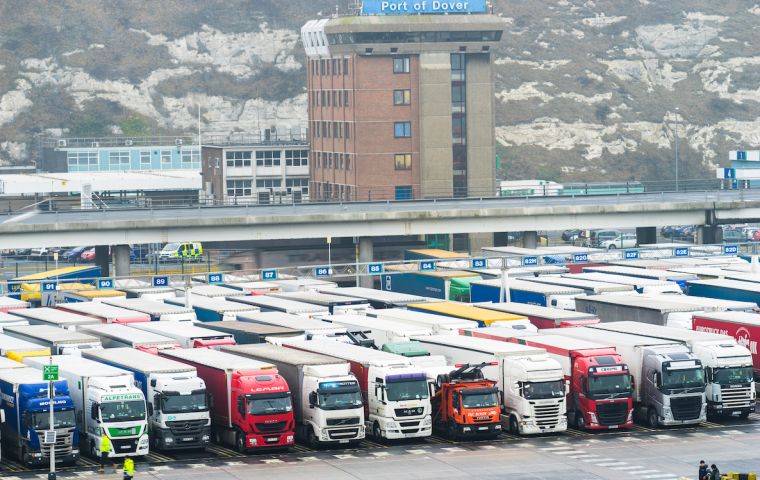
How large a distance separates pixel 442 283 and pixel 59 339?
32.2m

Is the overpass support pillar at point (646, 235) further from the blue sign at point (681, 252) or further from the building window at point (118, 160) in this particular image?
the building window at point (118, 160)

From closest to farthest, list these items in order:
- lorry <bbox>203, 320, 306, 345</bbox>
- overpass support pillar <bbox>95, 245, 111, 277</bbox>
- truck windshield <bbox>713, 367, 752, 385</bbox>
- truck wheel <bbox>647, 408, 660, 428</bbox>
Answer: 1. truck wheel <bbox>647, 408, 660, 428</bbox>
2. truck windshield <bbox>713, 367, 752, 385</bbox>
3. lorry <bbox>203, 320, 306, 345</bbox>
4. overpass support pillar <bbox>95, 245, 111, 277</bbox>

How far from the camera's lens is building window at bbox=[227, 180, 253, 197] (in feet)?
528

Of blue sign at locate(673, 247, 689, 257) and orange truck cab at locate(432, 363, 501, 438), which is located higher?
blue sign at locate(673, 247, 689, 257)

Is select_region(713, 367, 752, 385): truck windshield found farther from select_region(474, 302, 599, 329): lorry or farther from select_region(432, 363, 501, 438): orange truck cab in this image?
select_region(474, 302, 599, 329): lorry

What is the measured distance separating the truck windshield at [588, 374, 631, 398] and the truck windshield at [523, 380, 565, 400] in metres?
1.24

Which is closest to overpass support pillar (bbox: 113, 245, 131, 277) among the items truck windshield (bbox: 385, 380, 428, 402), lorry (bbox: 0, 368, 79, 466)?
lorry (bbox: 0, 368, 79, 466)

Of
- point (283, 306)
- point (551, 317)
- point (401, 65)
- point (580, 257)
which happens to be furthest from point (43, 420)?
point (401, 65)

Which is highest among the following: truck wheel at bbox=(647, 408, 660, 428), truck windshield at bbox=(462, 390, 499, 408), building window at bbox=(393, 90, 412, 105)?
building window at bbox=(393, 90, 412, 105)

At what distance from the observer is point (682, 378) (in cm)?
5494

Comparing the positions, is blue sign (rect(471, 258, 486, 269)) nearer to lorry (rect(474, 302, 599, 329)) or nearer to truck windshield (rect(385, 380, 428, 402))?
lorry (rect(474, 302, 599, 329))

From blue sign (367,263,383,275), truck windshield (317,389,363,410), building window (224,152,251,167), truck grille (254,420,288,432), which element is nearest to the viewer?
truck grille (254,420,288,432)

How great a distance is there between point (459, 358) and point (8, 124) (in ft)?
500

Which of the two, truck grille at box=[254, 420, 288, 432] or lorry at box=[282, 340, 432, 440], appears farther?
lorry at box=[282, 340, 432, 440]
